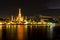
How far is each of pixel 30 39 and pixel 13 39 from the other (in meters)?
3.61

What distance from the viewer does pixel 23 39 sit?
5272 centimetres

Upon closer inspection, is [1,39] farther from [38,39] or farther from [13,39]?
[38,39]

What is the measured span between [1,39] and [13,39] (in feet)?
8.45

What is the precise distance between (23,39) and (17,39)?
4.13 feet

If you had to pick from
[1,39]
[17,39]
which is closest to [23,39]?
[17,39]

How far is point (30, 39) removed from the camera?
51625mm

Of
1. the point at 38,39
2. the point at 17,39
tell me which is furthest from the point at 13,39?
the point at 38,39

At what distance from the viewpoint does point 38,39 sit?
5112 cm

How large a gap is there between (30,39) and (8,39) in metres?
4.49

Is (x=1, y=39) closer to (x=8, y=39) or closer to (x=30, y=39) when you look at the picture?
(x=8, y=39)

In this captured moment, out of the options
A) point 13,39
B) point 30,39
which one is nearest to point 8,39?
point 13,39

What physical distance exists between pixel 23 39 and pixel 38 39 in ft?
11.2

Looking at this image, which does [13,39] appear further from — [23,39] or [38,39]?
[38,39]

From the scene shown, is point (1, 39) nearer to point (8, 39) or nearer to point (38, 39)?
point (8, 39)
